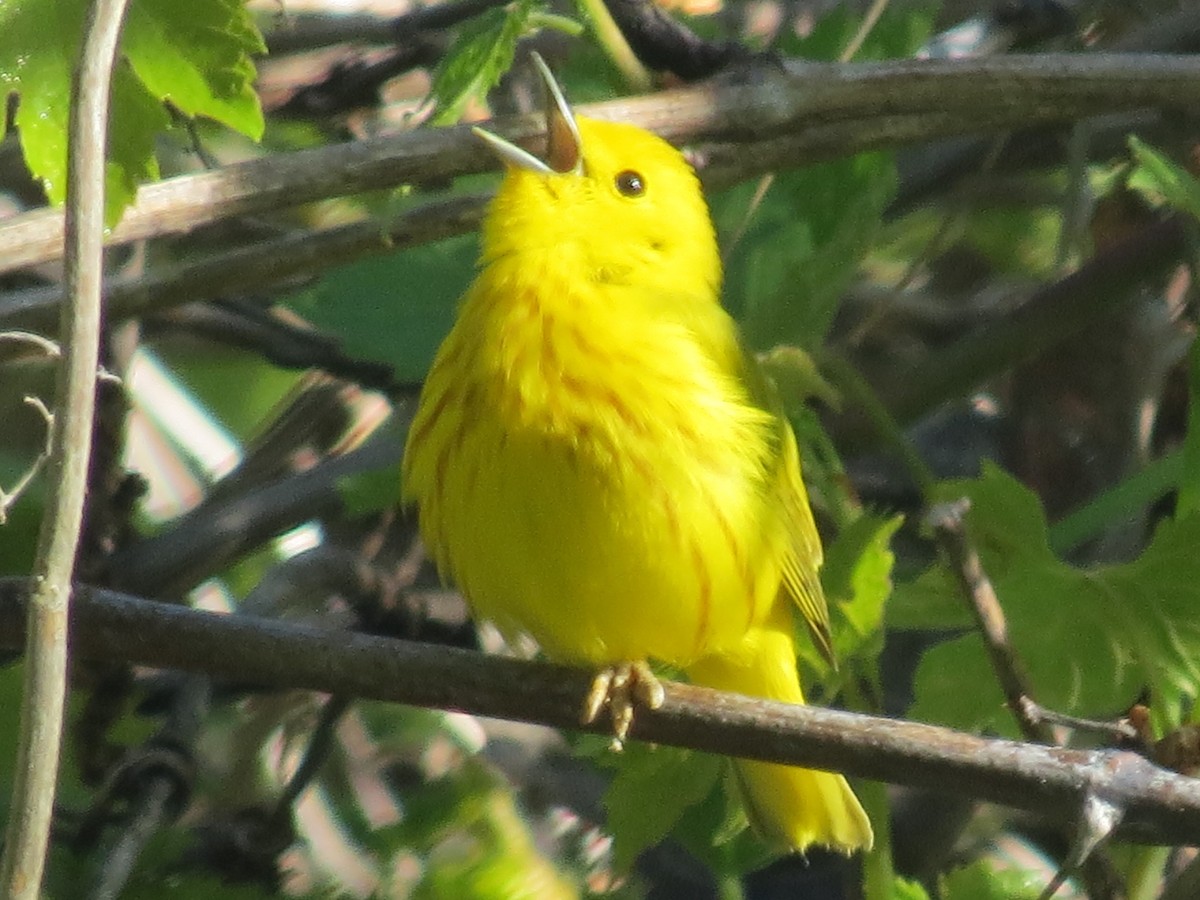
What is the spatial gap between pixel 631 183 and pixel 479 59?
0.67 m

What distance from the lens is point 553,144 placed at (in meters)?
2.97

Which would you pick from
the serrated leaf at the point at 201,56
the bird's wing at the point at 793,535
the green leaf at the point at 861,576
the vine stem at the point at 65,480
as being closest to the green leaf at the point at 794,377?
the bird's wing at the point at 793,535

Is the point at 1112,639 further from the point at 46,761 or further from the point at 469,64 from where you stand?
the point at 46,761

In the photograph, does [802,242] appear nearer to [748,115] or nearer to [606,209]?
[606,209]

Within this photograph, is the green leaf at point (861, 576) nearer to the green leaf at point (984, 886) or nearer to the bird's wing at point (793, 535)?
the bird's wing at point (793, 535)

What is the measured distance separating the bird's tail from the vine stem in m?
1.54

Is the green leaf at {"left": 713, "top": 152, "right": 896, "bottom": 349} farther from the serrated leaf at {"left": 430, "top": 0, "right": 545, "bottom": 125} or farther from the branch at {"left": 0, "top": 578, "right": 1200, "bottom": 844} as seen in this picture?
the branch at {"left": 0, "top": 578, "right": 1200, "bottom": 844}

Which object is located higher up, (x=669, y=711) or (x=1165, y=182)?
(x=1165, y=182)

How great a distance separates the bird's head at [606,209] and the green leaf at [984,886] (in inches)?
40.2

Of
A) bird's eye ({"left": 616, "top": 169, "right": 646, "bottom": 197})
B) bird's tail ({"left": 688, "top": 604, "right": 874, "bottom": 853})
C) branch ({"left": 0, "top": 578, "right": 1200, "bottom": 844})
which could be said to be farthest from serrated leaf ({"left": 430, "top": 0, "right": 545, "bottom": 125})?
bird's tail ({"left": 688, "top": 604, "right": 874, "bottom": 853})

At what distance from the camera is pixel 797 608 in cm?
288

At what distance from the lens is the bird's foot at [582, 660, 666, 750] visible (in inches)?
96.0

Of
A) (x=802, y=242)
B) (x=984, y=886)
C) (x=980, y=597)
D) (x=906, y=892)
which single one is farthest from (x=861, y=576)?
(x=802, y=242)

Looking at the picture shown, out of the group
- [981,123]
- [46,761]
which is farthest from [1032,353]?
[46,761]
